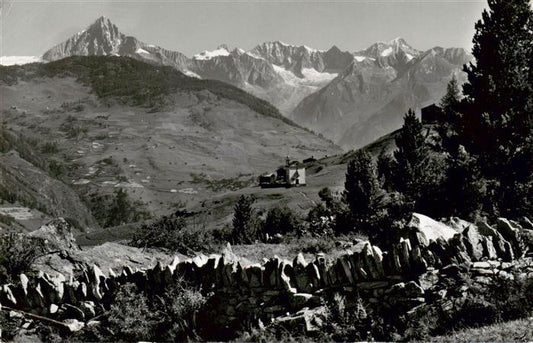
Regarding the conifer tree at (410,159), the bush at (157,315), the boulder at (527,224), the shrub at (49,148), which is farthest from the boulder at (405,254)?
the shrub at (49,148)

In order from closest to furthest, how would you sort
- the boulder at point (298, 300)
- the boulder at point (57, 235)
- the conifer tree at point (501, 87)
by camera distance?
the boulder at point (298, 300), the boulder at point (57, 235), the conifer tree at point (501, 87)

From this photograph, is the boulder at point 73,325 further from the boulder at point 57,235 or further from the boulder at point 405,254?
the boulder at point 405,254

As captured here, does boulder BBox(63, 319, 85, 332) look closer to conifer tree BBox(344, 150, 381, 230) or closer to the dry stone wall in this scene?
the dry stone wall

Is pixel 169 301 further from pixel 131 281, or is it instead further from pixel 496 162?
pixel 496 162

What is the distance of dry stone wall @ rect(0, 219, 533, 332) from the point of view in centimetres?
788

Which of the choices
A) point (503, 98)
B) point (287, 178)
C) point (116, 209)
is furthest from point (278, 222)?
point (116, 209)

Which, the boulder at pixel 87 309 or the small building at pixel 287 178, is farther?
the small building at pixel 287 178

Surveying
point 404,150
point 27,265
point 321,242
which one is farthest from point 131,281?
point 404,150

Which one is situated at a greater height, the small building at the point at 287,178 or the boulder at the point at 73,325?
the small building at the point at 287,178

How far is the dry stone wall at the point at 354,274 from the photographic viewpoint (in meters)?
7.88

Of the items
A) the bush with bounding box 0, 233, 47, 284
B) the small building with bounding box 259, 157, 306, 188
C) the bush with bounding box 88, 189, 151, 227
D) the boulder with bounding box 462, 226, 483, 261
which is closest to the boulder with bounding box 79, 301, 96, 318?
the bush with bounding box 0, 233, 47, 284

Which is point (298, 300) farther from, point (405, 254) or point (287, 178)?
point (287, 178)

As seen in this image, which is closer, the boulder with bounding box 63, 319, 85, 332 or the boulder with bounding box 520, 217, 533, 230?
the boulder with bounding box 520, 217, 533, 230

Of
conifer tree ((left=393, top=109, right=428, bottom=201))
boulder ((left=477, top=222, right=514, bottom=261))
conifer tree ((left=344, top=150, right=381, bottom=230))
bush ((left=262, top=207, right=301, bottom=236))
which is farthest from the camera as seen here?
bush ((left=262, top=207, right=301, bottom=236))
